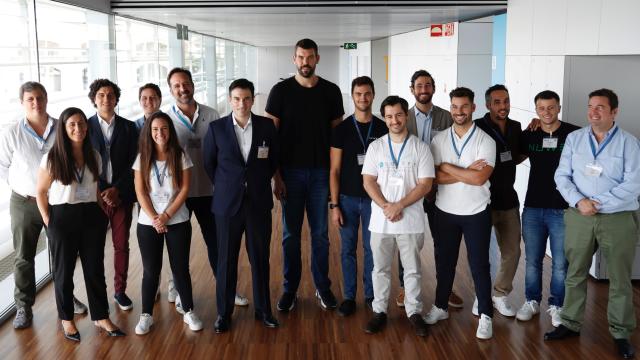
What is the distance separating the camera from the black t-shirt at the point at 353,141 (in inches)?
178

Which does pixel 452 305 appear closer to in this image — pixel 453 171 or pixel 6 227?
pixel 453 171

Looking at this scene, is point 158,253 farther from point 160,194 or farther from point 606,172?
point 606,172

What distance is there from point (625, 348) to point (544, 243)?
0.89 metres

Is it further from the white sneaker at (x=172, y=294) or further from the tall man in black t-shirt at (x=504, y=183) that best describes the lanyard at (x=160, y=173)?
the tall man in black t-shirt at (x=504, y=183)

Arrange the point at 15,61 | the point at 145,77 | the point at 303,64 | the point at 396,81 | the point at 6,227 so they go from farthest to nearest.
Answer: the point at 396,81 < the point at 145,77 < the point at 6,227 < the point at 15,61 < the point at 303,64

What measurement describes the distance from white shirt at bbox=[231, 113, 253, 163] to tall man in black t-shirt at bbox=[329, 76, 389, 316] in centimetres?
63

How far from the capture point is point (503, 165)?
4.47 m

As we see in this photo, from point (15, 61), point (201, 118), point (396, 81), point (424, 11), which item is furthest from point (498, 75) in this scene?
point (396, 81)

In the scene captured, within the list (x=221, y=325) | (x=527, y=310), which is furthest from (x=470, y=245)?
(x=221, y=325)

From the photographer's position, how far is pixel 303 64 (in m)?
4.48

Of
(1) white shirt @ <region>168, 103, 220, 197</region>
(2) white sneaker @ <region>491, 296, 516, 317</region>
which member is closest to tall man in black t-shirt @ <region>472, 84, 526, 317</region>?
(2) white sneaker @ <region>491, 296, 516, 317</region>

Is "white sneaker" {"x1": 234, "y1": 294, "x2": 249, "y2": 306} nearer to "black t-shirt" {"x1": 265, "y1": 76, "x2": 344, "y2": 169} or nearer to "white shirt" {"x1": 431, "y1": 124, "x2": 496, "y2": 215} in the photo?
"black t-shirt" {"x1": 265, "y1": 76, "x2": 344, "y2": 169}

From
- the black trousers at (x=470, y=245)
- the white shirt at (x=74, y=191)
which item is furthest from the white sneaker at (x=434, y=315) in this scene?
the white shirt at (x=74, y=191)

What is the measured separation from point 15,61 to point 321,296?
330cm
